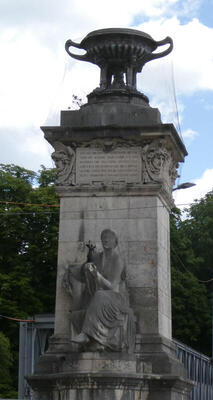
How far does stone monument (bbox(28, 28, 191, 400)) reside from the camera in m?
17.5

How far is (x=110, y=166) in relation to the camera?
Answer: 19.5 meters

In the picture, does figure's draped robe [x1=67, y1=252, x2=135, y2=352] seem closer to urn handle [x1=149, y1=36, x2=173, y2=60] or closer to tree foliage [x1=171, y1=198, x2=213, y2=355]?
urn handle [x1=149, y1=36, x2=173, y2=60]

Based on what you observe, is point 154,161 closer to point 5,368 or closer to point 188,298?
point 5,368

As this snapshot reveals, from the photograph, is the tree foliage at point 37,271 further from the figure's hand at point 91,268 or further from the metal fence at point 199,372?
the figure's hand at point 91,268

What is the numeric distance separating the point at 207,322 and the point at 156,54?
2300 centimetres

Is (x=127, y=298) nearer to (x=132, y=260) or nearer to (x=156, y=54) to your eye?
(x=132, y=260)

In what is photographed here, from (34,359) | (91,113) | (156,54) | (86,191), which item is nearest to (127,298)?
(86,191)

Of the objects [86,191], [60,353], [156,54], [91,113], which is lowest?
[60,353]

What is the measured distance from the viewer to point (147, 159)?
19406 mm

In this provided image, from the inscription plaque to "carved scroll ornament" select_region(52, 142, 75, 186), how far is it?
0.13 metres

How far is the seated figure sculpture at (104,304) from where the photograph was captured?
17500 millimetres

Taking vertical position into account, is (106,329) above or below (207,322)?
below

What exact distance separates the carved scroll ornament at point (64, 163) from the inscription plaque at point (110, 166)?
0.44 feet

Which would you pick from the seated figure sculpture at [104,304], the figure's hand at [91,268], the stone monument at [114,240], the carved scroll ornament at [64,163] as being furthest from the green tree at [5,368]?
the figure's hand at [91,268]
